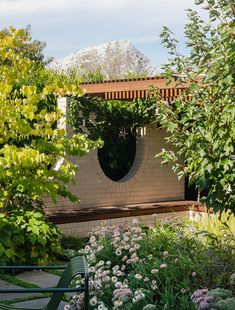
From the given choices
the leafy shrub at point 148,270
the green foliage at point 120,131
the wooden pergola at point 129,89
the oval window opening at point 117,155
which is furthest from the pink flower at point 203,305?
the oval window opening at point 117,155

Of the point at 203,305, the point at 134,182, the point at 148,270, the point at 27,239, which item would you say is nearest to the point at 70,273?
the point at 203,305

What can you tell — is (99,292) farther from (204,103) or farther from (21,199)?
(21,199)

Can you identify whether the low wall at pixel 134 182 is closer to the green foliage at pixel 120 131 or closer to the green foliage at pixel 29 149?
the green foliage at pixel 120 131

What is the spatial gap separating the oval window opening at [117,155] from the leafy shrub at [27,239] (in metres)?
4.78

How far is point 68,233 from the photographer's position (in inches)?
428

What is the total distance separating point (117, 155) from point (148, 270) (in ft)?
26.9

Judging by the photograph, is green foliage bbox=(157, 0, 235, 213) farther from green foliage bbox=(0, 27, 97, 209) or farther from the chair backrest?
green foliage bbox=(0, 27, 97, 209)

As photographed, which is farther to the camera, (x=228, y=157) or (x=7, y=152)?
(x=7, y=152)

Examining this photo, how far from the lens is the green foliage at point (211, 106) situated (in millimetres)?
5699

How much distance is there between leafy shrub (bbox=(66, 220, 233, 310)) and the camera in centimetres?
507

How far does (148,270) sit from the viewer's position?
561 centimetres

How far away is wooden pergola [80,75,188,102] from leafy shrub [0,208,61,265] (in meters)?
3.40

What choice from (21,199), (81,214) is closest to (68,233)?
(81,214)

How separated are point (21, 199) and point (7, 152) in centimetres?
116
